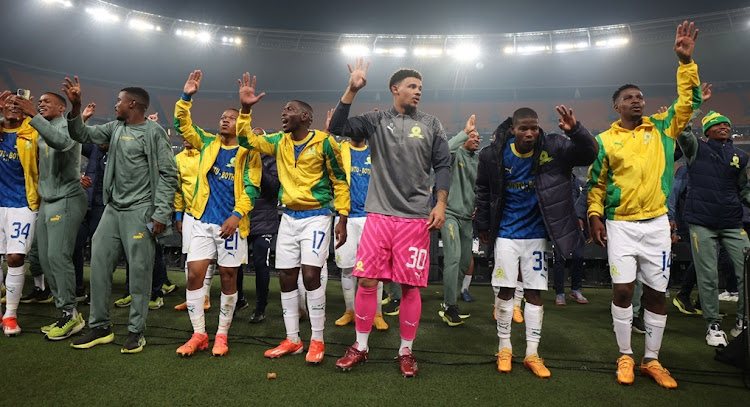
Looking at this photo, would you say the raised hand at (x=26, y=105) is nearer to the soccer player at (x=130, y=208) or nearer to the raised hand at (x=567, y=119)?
the soccer player at (x=130, y=208)

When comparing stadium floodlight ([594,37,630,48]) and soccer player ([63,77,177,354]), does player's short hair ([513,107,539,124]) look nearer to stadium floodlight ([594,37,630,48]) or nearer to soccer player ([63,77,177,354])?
soccer player ([63,77,177,354])

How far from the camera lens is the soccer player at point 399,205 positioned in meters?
3.11

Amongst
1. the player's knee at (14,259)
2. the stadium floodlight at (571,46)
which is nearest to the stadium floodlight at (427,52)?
the stadium floodlight at (571,46)

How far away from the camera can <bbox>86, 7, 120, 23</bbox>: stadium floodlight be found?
2112 centimetres

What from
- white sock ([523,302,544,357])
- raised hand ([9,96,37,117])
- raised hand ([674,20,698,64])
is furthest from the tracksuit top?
raised hand ([674,20,698,64])

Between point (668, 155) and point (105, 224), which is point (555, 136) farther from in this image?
point (105, 224)

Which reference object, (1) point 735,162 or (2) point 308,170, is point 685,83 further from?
(2) point 308,170

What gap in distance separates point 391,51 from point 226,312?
87.1 feet

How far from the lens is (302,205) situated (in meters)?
3.54

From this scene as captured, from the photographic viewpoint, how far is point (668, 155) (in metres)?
3.16

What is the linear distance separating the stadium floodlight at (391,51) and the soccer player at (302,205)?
25.6 metres

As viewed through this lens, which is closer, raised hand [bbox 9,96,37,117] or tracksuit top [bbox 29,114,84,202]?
raised hand [bbox 9,96,37,117]

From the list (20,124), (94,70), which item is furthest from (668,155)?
(94,70)

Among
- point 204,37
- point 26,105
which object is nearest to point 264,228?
point 26,105
